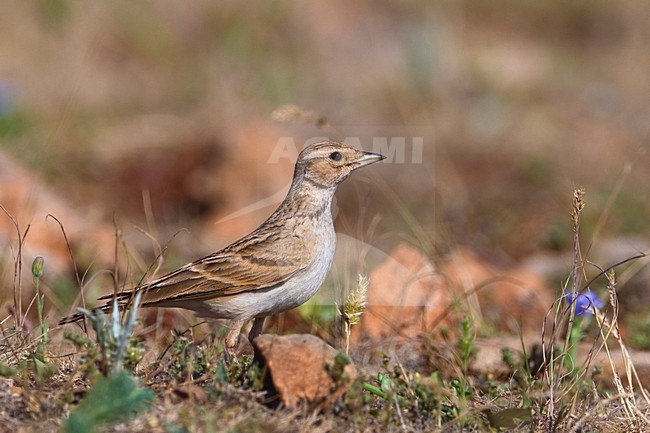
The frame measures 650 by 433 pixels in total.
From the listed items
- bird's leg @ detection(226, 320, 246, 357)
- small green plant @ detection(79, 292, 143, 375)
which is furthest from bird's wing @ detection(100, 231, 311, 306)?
small green plant @ detection(79, 292, 143, 375)

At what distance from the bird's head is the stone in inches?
66.0

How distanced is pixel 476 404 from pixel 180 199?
6652 mm

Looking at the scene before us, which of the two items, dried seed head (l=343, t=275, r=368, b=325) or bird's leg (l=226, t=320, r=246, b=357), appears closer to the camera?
dried seed head (l=343, t=275, r=368, b=325)

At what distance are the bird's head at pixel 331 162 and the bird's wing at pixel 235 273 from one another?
0.51 metres

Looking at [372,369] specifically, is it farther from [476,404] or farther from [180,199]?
[180,199]

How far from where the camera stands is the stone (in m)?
3.55

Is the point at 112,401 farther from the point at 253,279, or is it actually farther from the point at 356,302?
the point at 253,279

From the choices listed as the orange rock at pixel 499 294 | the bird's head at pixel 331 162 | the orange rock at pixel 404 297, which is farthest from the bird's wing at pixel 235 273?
the orange rock at pixel 499 294

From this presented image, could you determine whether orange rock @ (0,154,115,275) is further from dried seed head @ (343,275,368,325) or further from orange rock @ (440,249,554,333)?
dried seed head @ (343,275,368,325)

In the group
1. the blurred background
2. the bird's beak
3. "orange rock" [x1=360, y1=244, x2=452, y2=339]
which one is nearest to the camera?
the bird's beak

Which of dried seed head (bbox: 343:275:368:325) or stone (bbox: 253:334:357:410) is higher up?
dried seed head (bbox: 343:275:368:325)

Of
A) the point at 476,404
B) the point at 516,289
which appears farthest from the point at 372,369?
the point at 516,289

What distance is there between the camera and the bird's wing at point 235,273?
15.1 feet

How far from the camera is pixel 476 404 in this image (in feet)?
13.6
